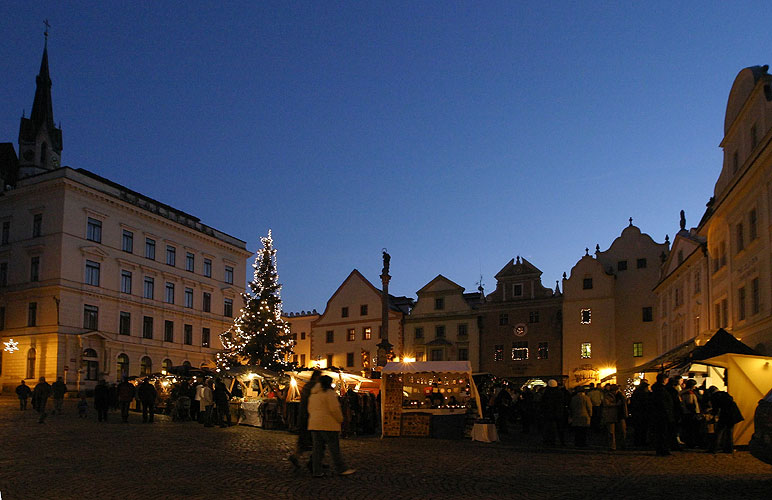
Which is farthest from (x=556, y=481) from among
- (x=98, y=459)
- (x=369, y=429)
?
(x=369, y=429)

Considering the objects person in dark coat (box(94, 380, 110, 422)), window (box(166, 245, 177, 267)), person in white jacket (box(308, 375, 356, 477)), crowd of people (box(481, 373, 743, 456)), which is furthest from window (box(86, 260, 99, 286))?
person in white jacket (box(308, 375, 356, 477))

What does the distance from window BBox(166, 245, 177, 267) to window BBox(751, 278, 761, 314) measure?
4402 centimetres

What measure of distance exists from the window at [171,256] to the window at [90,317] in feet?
27.0

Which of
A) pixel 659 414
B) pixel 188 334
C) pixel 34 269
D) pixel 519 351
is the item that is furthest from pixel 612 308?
pixel 659 414

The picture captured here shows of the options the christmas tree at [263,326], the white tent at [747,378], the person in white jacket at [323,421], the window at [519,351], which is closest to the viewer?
the person in white jacket at [323,421]

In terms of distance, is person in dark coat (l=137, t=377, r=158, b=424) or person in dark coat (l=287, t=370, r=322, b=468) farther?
person in dark coat (l=137, t=377, r=158, b=424)

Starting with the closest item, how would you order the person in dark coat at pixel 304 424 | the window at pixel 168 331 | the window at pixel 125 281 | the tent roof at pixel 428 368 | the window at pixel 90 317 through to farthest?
1. the person in dark coat at pixel 304 424
2. the tent roof at pixel 428 368
3. the window at pixel 90 317
4. the window at pixel 125 281
5. the window at pixel 168 331

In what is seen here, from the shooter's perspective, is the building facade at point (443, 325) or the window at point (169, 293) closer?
the window at point (169, 293)

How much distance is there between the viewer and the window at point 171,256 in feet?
197

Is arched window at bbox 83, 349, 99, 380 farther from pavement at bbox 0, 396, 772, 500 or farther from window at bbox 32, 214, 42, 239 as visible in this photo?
pavement at bbox 0, 396, 772, 500

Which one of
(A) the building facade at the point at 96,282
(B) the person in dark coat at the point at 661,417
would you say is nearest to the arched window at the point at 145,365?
(A) the building facade at the point at 96,282

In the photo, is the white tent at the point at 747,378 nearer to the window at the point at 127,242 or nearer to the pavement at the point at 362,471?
the pavement at the point at 362,471

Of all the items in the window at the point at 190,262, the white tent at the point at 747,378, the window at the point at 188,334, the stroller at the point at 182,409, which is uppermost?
the window at the point at 190,262

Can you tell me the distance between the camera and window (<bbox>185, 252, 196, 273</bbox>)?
61.9 metres
